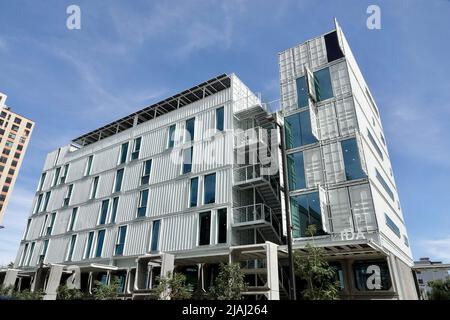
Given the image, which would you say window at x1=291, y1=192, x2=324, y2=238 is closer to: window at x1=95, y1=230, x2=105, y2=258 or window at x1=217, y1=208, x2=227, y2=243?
window at x1=217, y1=208, x2=227, y2=243

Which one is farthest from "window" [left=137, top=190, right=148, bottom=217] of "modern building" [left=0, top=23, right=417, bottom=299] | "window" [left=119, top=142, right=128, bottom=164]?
"window" [left=119, top=142, right=128, bottom=164]

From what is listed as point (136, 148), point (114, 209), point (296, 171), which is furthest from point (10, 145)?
point (296, 171)

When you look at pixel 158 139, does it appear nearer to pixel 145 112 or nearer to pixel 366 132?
pixel 145 112

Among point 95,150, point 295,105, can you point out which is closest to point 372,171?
point 295,105

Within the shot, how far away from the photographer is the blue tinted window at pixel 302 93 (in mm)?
25062

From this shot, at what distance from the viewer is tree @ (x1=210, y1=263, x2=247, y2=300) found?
1712 centimetres

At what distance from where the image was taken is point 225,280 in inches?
697

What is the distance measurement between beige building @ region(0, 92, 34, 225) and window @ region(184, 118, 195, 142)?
9797 centimetres

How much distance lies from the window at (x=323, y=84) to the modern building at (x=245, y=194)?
0.32ft

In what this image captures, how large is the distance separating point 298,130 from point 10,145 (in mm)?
116703

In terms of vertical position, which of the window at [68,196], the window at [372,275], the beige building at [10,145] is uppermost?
the beige building at [10,145]

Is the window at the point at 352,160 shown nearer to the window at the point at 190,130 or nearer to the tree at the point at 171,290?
the tree at the point at 171,290

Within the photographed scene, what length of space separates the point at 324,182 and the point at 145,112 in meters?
23.5

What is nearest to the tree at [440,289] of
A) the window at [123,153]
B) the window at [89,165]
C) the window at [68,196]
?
the window at [123,153]
